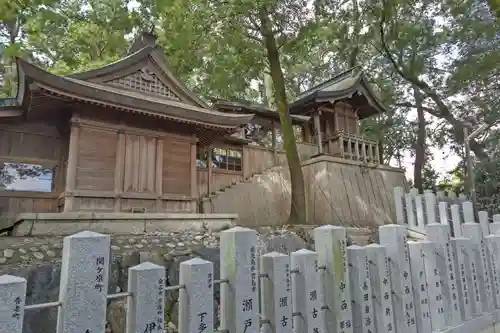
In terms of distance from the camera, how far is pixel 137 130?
33.7ft

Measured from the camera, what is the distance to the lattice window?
437 inches

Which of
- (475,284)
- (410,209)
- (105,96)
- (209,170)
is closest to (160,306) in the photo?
(475,284)

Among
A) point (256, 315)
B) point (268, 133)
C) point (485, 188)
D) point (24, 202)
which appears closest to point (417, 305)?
point (256, 315)

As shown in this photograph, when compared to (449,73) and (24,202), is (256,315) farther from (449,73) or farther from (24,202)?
(449,73)

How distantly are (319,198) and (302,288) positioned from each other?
35.8ft

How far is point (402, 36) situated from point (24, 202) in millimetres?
17433

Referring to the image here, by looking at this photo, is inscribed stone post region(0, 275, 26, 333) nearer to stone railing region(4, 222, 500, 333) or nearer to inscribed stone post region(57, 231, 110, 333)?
stone railing region(4, 222, 500, 333)

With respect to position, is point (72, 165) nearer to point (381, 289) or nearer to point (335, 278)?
point (335, 278)

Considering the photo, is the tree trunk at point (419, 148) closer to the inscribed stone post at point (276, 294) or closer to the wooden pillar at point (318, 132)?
the wooden pillar at point (318, 132)

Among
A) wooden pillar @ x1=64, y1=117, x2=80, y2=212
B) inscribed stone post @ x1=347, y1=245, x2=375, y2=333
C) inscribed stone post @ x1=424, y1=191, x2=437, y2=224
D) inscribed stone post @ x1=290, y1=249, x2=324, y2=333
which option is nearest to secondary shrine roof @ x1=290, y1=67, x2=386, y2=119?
inscribed stone post @ x1=424, y1=191, x2=437, y2=224

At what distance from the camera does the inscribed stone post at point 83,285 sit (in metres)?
1.66

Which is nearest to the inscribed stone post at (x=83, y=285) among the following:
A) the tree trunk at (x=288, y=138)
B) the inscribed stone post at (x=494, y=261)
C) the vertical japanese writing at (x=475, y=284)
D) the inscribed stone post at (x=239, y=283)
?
the inscribed stone post at (x=239, y=283)

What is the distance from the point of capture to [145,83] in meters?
11.5

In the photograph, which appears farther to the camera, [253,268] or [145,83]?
[145,83]
